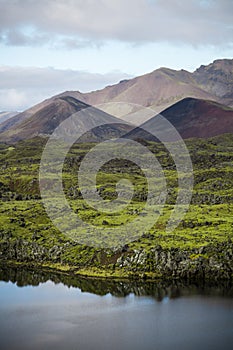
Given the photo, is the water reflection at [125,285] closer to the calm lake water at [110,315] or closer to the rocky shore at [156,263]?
the calm lake water at [110,315]

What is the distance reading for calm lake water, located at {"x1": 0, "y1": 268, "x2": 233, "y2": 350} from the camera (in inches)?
2680

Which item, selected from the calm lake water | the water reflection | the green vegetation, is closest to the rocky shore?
the green vegetation

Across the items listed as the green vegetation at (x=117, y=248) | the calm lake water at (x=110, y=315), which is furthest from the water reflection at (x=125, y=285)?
the green vegetation at (x=117, y=248)

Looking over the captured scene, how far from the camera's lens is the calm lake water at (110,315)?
6806 centimetres

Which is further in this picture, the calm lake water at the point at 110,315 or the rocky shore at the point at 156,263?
the rocky shore at the point at 156,263

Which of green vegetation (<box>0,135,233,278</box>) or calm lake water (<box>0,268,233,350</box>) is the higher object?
green vegetation (<box>0,135,233,278</box>)

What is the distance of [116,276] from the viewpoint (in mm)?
102750

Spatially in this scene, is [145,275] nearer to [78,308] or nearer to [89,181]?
[78,308]

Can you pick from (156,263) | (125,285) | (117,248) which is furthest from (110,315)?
(117,248)

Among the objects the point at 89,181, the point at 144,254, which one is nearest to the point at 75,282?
the point at 144,254

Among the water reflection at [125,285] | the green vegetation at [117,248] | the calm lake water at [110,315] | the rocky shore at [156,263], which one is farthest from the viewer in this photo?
the green vegetation at [117,248]

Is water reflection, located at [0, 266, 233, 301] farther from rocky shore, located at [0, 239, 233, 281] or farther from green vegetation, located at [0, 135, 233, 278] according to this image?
green vegetation, located at [0, 135, 233, 278]

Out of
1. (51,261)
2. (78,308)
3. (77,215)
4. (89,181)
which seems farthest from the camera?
(89,181)

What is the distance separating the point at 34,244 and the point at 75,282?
23777mm
